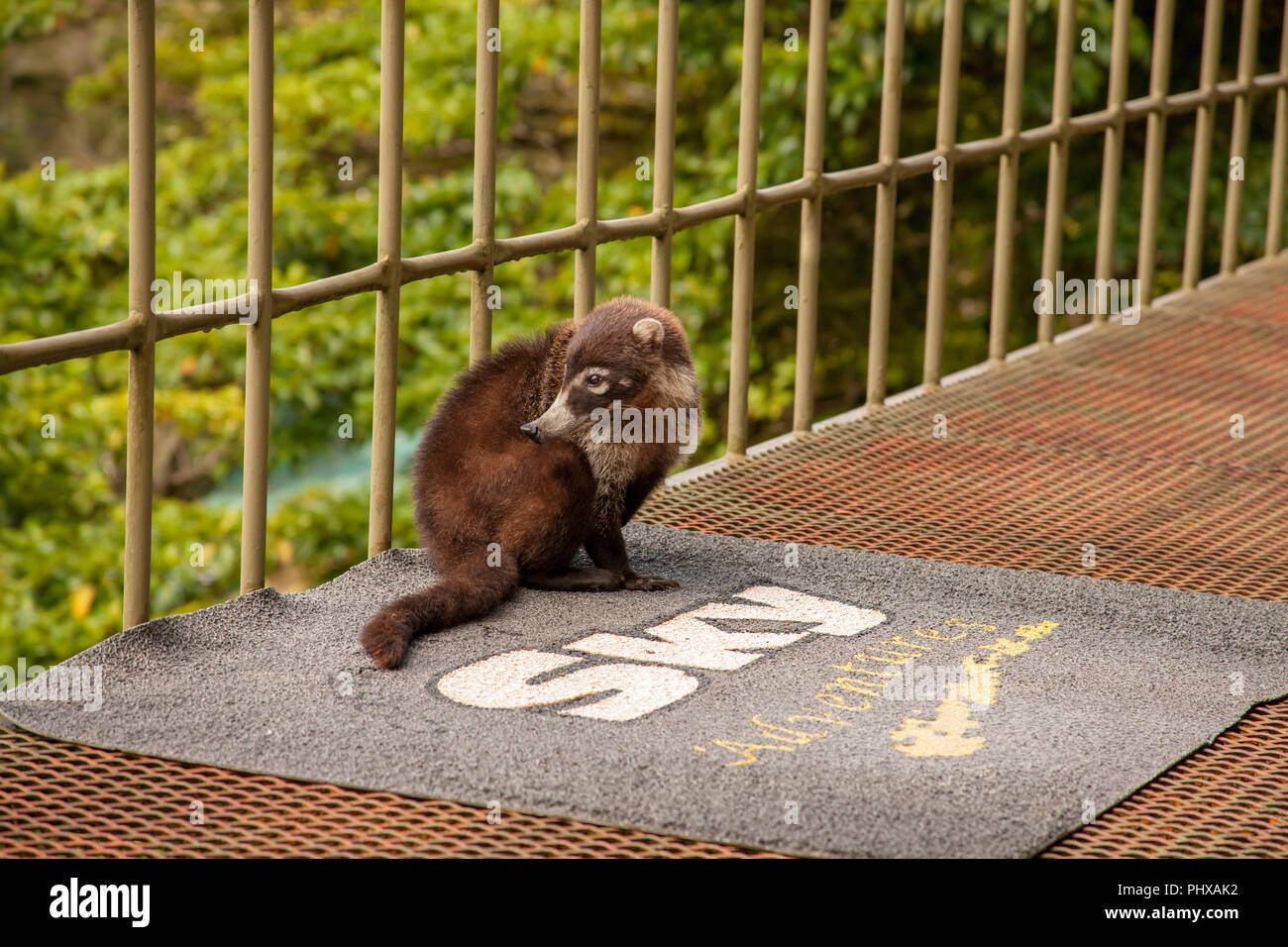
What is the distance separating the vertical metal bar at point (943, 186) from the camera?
6.17 metres

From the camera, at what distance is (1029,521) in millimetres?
4809

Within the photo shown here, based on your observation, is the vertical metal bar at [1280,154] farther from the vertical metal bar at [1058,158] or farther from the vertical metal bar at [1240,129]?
the vertical metal bar at [1058,158]

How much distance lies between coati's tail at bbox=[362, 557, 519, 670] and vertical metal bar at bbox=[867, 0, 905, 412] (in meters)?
2.35

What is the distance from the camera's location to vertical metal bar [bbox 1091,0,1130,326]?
708 centimetres

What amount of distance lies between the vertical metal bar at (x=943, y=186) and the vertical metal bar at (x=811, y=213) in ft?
2.13

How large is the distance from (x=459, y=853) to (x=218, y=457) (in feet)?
25.3

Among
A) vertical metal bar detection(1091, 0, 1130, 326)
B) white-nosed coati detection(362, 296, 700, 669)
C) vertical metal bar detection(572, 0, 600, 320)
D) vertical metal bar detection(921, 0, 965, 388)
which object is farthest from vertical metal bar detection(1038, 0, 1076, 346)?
white-nosed coati detection(362, 296, 700, 669)

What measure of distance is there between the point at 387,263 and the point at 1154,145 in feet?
14.0

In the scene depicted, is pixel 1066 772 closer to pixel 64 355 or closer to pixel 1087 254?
pixel 64 355

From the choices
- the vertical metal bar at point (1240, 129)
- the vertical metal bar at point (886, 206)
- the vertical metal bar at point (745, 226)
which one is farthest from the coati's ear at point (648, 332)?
the vertical metal bar at point (1240, 129)

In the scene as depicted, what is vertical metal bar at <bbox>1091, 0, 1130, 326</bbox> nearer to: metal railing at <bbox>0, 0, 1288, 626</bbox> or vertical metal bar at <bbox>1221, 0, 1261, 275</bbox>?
metal railing at <bbox>0, 0, 1288, 626</bbox>

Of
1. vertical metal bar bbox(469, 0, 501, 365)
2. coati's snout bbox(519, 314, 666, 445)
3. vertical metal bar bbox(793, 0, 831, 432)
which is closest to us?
coati's snout bbox(519, 314, 666, 445)

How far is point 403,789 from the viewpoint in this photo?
2971 mm

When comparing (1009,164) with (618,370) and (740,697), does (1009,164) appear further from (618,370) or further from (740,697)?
(740,697)
